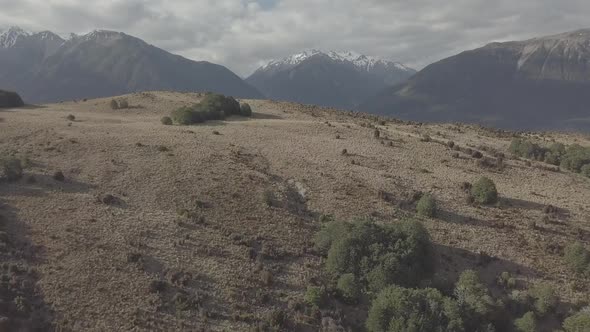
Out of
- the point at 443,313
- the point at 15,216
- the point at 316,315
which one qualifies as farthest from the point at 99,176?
the point at 443,313

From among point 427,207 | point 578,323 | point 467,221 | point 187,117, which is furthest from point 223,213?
point 187,117

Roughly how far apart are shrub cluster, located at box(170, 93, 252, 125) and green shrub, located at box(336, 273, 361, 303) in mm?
40656

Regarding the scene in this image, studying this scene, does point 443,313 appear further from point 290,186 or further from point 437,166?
point 437,166

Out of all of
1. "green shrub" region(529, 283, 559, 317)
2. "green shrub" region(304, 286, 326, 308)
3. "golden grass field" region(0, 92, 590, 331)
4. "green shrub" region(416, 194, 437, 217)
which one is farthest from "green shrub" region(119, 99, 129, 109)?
"green shrub" region(529, 283, 559, 317)

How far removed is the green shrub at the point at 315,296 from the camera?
30.1m

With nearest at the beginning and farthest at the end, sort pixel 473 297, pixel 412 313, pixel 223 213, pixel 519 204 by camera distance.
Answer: pixel 412 313, pixel 473 297, pixel 223 213, pixel 519 204

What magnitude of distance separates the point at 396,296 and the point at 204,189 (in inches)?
778

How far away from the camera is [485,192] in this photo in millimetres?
42875

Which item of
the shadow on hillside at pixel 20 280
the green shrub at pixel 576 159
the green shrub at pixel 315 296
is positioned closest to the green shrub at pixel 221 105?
the shadow on hillside at pixel 20 280

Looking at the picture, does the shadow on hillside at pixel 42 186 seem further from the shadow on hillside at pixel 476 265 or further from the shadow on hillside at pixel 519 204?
the shadow on hillside at pixel 519 204

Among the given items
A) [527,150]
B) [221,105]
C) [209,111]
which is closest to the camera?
[527,150]

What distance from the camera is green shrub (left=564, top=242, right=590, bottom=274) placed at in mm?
33812

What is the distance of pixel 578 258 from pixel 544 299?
5448mm

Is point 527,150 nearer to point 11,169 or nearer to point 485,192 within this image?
point 485,192
